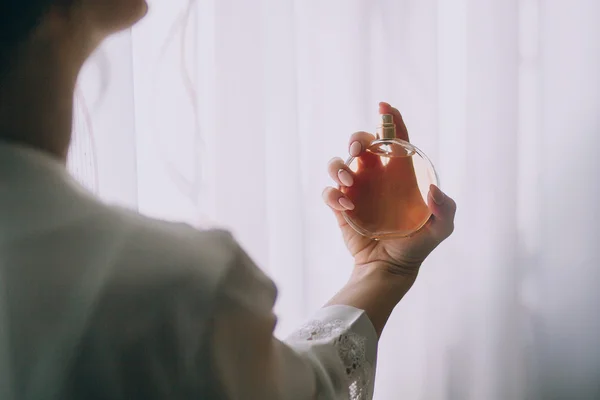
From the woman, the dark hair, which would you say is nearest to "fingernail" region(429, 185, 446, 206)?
the woman

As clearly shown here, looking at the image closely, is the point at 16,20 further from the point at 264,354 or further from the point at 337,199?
the point at 337,199

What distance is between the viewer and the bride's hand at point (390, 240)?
67cm

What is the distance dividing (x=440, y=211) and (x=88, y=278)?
447 mm

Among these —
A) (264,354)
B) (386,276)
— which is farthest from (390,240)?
(264,354)

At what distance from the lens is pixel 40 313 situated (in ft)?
1.03

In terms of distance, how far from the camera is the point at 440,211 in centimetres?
67

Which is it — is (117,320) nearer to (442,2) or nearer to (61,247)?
(61,247)

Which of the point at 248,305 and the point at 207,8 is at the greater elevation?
the point at 207,8

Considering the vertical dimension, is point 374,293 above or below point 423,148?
below

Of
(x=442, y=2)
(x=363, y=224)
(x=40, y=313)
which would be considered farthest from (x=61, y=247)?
(x=442, y=2)

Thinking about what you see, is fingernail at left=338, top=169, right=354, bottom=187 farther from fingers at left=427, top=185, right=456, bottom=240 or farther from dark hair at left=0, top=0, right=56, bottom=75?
dark hair at left=0, top=0, right=56, bottom=75

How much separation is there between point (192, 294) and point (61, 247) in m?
0.08

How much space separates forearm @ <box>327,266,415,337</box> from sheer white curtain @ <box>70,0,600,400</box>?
0.41 ft

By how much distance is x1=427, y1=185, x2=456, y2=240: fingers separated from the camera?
65 cm
